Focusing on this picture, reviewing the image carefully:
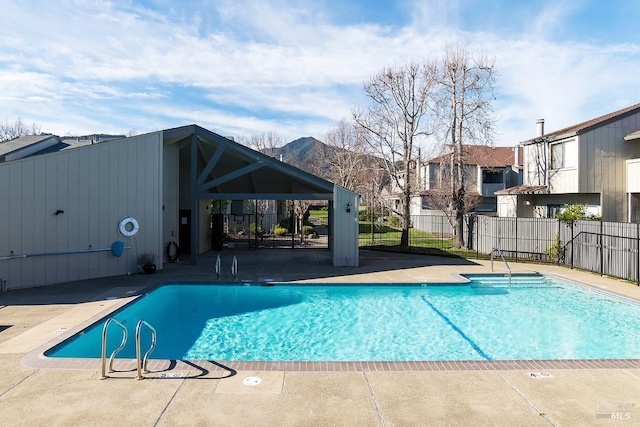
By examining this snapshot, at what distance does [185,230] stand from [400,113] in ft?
39.3

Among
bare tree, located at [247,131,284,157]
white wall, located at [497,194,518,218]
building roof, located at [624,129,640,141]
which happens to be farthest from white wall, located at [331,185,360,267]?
bare tree, located at [247,131,284,157]

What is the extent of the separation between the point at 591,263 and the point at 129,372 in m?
15.1

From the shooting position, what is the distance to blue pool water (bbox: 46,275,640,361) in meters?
7.96

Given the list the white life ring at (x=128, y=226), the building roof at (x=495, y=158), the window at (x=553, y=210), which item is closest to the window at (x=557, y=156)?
the window at (x=553, y=210)

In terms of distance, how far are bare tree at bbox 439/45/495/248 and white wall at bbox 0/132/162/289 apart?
13.8m

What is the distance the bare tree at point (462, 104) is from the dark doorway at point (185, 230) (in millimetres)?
12789

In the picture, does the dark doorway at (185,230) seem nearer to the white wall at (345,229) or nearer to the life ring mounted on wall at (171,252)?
the life ring mounted on wall at (171,252)

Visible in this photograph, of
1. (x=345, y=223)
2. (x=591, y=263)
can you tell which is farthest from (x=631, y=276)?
(x=345, y=223)

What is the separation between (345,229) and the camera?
1580 centimetres

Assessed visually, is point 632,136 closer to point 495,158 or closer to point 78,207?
point 495,158

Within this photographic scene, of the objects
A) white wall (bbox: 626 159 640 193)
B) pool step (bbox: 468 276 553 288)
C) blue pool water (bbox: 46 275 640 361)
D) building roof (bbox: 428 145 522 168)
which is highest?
building roof (bbox: 428 145 522 168)

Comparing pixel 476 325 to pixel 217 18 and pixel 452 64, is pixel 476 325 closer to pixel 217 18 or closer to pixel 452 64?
pixel 217 18

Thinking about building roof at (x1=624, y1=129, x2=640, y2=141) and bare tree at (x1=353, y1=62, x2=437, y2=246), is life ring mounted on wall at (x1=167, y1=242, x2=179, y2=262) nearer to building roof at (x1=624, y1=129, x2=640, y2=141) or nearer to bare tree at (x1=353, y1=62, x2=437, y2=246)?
bare tree at (x1=353, y1=62, x2=437, y2=246)

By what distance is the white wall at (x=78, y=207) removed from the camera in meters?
11.4
